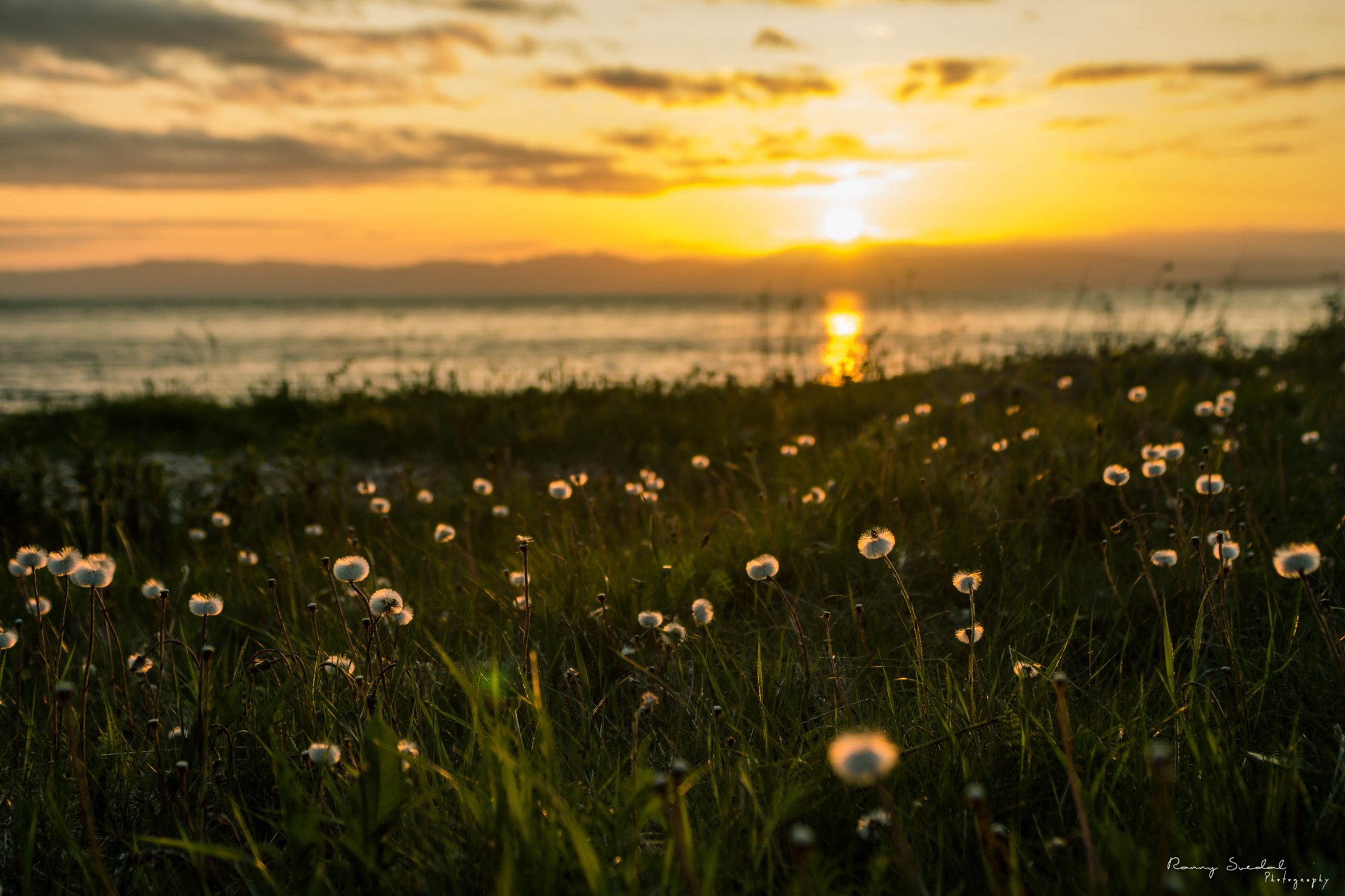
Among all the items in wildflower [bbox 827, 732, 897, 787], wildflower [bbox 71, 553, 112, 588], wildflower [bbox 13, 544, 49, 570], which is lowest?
wildflower [bbox 13, 544, 49, 570]

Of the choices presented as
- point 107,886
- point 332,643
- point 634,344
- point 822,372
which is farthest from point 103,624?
point 634,344

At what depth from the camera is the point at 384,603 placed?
2.10m

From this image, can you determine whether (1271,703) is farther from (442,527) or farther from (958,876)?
(442,527)

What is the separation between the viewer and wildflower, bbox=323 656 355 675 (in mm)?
2197

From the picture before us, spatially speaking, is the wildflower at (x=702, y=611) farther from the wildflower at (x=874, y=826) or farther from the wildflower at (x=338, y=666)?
the wildflower at (x=338, y=666)

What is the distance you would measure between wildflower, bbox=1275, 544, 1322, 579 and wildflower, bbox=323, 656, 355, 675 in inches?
88.3

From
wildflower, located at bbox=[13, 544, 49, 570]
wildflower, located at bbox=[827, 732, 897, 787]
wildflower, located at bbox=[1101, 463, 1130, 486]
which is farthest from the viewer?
wildflower, located at bbox=[1101, 463, 1130, 486]

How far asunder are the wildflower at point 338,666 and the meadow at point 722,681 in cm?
4

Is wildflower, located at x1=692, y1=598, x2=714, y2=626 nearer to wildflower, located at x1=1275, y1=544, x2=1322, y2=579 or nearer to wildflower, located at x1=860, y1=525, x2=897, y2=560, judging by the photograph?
wildflower, located at x1=860, y1=525, x2=897, y2=560

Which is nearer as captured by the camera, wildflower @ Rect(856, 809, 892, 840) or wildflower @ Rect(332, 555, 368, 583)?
wildflower @ Rect(856, 809, 892, 840)

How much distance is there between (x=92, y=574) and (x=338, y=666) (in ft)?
2.25

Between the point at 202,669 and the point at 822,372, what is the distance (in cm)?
1097

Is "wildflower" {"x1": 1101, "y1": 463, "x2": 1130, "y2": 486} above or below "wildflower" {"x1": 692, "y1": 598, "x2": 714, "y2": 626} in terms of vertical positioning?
above

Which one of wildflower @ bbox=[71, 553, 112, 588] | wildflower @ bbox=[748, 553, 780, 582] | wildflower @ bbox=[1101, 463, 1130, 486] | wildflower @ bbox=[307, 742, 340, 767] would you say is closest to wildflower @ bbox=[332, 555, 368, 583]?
wildflower @ bbox=[307, 742, 340, 767]
